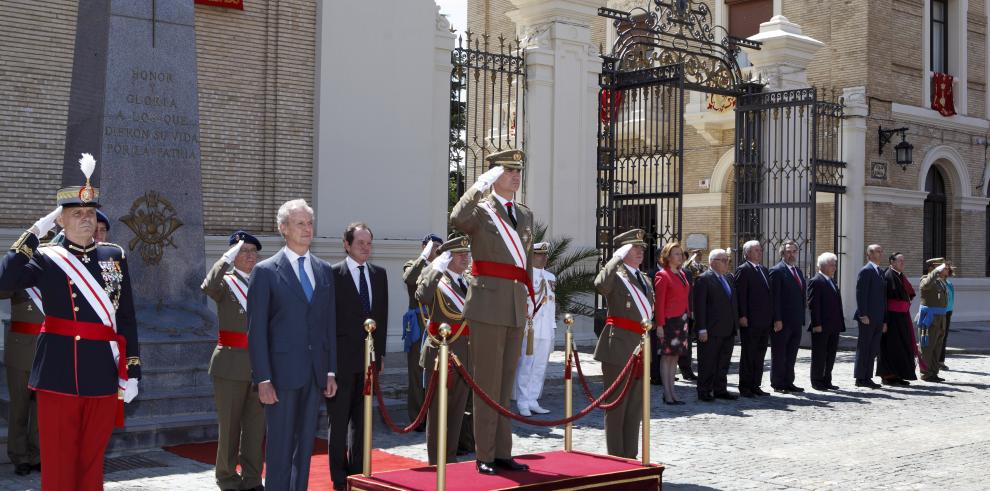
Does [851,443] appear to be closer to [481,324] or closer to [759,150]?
[481,324]

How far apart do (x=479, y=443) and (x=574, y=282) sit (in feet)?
24.4

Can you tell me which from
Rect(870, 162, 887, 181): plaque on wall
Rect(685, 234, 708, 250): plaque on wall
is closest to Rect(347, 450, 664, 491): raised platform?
Rect(870, 162, 887, 181): plaque on wall

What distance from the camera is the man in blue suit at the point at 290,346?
5.24m

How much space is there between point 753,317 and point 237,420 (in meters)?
6.76

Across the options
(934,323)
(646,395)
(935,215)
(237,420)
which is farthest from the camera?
(935,215)

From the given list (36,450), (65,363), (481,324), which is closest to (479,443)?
(481,324)

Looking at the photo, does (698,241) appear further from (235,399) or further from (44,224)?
(44,224)

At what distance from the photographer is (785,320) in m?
11.9

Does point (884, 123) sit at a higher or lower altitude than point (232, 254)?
higher

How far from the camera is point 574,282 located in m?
13.2

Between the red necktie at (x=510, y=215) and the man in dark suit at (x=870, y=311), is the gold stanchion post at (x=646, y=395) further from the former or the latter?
the man in dark suit at (x=870, y=311)

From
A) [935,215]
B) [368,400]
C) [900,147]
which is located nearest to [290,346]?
[368,400]

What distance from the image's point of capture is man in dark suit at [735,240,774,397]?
11523 mm

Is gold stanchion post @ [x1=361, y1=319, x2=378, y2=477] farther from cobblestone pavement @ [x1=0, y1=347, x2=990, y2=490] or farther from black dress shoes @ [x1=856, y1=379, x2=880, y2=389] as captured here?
black dress shoes @ [x1=856, y1=379, x2=880, y2=389]
